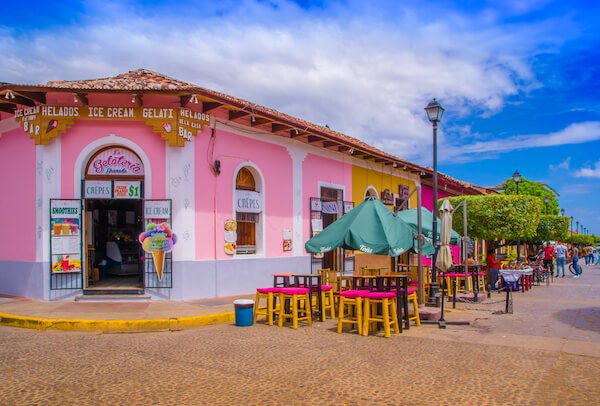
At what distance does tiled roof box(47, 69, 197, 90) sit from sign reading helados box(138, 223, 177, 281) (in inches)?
121

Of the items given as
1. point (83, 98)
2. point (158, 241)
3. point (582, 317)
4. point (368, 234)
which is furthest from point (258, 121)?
point (582, 317)

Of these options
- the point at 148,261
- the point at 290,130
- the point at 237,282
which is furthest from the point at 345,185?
the point at 148,261

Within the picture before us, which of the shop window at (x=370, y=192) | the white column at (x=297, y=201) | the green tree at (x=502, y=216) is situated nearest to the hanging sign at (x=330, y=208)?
the white column at (x=297, y=201)

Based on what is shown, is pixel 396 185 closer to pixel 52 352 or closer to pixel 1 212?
pixel 1 212

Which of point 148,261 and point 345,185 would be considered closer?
point 148,261

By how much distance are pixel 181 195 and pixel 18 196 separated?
4.03 metres

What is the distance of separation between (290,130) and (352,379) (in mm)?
10248

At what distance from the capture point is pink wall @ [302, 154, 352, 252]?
16.3 metres

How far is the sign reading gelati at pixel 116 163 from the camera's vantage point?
1215 centimetres

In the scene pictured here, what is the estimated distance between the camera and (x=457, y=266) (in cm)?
1678

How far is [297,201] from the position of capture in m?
15.9

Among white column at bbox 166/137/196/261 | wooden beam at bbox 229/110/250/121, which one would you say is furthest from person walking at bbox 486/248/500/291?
white column at bbox 166/137/196/261

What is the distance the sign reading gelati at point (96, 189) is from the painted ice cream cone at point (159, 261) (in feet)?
5.50

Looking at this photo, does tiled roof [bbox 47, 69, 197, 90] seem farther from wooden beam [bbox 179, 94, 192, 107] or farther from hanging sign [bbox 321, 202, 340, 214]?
hanging sign [bbox 321, 202, 340, 214]
